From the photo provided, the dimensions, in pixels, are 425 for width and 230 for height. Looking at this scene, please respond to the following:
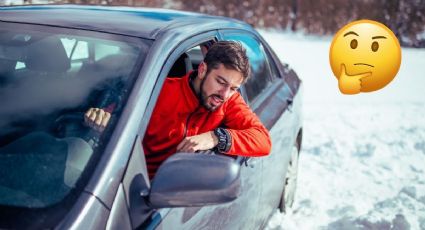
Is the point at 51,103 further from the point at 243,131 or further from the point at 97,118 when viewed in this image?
the point at 243,131

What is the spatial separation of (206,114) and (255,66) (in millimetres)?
1092

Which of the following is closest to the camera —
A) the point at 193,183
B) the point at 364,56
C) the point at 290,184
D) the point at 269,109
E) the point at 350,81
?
the point at 193,183

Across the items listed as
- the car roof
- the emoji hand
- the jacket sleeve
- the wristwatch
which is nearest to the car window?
the jacket sleeve

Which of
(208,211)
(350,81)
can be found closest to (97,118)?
(208,211)

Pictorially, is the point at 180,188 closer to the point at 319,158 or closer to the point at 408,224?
the point at 408,224

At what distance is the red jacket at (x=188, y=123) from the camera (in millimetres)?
2133

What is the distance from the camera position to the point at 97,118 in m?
1.65

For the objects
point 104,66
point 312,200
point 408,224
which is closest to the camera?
point 104,66

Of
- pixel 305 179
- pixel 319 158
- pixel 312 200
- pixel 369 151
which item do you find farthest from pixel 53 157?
pixel 369 151

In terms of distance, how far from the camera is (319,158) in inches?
202

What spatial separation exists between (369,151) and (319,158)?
2.28 feet

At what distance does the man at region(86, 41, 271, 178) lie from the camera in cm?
212

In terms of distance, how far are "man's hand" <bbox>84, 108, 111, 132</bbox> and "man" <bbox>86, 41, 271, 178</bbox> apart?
455 mm

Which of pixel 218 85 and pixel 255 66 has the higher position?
pixel 218 85
